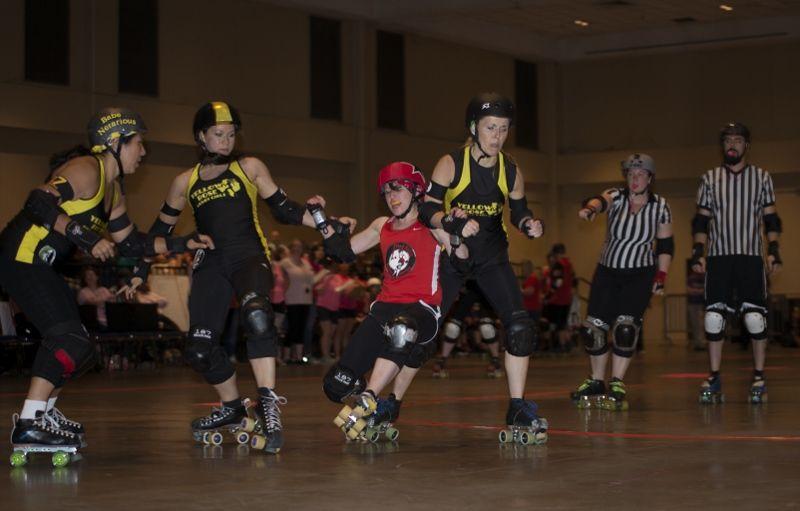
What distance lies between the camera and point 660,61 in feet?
88.4

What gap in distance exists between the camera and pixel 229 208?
5.95 m

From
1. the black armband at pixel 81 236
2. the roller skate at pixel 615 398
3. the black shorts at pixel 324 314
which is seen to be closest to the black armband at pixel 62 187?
the black armband at pixel 81 236

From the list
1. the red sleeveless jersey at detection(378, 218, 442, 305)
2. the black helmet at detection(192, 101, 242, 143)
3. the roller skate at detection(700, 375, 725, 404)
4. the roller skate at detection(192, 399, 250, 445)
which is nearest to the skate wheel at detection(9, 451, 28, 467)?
the roller skate at detection(192, 399, 250, 445)

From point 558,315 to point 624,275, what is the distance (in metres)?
10.9

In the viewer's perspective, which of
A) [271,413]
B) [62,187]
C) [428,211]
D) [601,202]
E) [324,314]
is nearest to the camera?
[62,187]

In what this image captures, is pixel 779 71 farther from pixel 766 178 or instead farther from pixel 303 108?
pixel 766 178

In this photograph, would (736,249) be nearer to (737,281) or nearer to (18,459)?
(737,281)

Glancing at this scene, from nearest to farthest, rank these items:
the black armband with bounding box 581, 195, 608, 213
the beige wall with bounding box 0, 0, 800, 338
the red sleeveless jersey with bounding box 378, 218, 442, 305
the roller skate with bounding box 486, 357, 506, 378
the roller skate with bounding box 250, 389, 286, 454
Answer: the roller skate with bounding box 250, 389, 286, 454
the red sleeveless jersey with bounding box 378, 218, 442, 305
the black armband with bounding box 581, 195, 608, 213
the roller skate with bounding box 486, 357, 506, 378
the beige wall with bounding box 0, 0, 800, 338

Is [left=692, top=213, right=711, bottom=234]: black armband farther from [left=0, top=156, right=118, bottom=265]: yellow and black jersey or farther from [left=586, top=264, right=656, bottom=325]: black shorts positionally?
[left=0, top=156, right=118, bottom=265]: yellow and black jersey

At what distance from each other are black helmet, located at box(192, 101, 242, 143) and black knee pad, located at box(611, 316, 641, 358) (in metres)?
3.38

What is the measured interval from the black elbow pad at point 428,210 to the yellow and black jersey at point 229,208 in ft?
2.51

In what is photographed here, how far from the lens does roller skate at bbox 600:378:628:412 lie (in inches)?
313

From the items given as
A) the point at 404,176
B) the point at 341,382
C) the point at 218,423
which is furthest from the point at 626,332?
the point at 218,423

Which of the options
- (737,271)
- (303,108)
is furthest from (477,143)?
(303,108)
